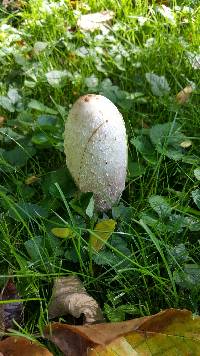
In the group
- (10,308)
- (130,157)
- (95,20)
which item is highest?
(95,20)

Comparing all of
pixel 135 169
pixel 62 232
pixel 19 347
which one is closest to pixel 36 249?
pixel 62 232

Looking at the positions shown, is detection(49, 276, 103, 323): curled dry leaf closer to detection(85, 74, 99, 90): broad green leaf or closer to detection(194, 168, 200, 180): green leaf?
detection(194, 168, 200, 180): green leaf

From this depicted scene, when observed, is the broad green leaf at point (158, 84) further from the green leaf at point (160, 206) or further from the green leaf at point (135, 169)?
the green leaf at point (160, 206)

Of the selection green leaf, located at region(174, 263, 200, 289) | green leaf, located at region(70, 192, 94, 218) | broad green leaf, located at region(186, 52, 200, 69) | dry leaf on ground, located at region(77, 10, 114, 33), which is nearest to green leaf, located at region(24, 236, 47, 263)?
green leaf, located at region(70, 192, 94, 218)

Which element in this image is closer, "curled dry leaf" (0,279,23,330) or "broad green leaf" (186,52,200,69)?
"curled dry leaf" (0,279,23,330)

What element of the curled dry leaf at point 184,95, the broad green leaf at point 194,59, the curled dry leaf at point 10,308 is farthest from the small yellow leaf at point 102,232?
the broad green leaf at point 194,59

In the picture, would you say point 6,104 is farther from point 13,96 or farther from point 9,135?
point 9,135

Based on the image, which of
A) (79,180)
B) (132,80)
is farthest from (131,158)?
(132,80)

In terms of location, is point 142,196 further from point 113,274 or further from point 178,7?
point 178,7
